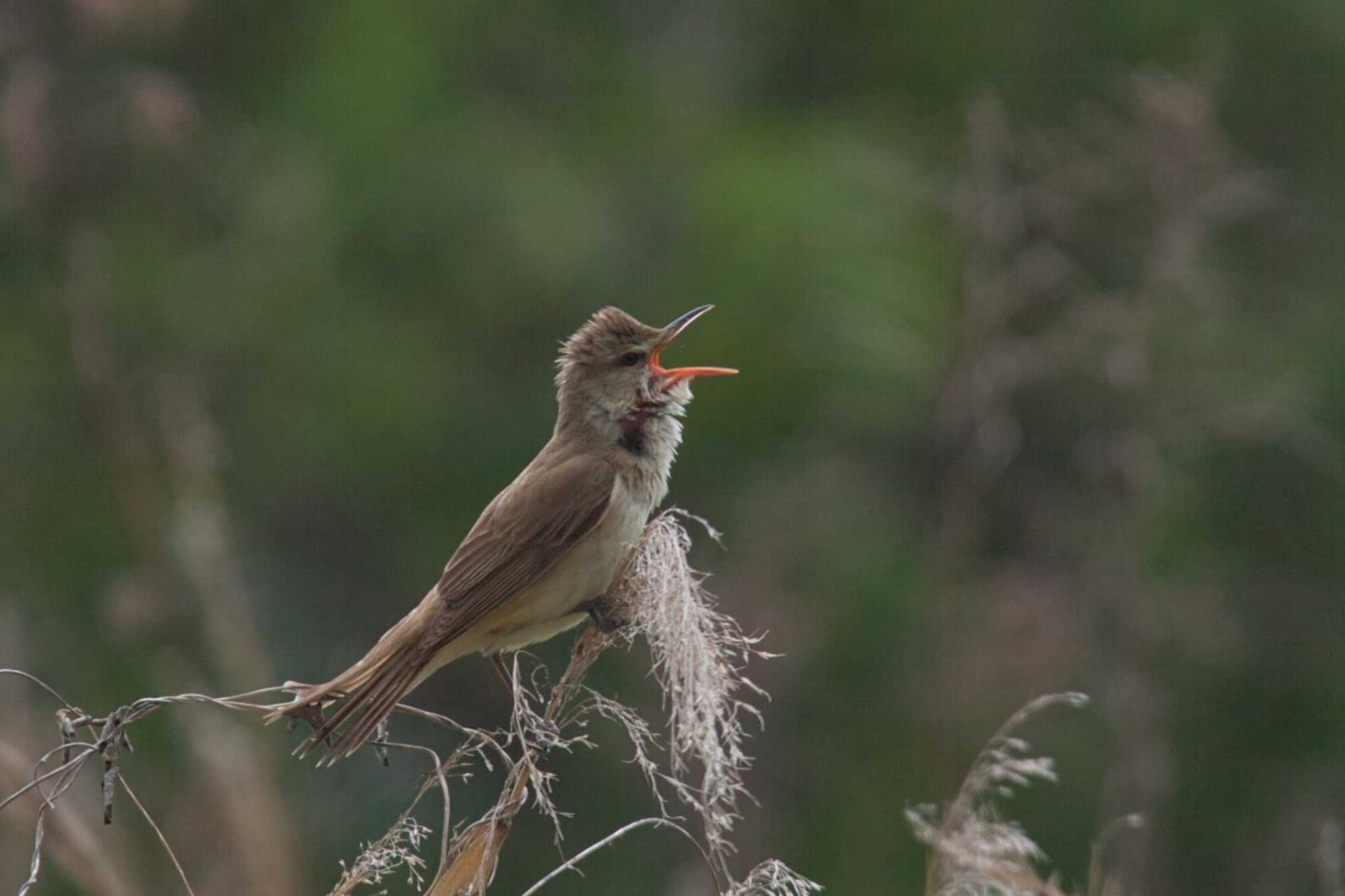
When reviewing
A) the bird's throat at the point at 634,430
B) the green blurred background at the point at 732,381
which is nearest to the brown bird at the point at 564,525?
the bird's throat at the point at 634,430

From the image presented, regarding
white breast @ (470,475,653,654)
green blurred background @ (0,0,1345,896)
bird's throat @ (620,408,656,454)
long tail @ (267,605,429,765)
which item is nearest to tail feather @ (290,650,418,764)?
long tail @ (267,605,429,765)

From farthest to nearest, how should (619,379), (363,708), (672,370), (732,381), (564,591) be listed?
(732,381) → (619,379) → (672,370) → (564,591) → (363,708)

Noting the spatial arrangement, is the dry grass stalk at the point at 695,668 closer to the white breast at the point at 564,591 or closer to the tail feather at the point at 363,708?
the tail feather at the point at 363,708

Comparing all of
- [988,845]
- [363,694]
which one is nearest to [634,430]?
[363,694]

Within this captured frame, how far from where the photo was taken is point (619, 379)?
5.12 metres

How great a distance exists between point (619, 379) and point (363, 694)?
154 centimetres

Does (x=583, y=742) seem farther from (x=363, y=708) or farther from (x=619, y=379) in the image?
(x=619, y=379)

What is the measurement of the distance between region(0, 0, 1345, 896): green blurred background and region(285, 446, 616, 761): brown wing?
2.31m

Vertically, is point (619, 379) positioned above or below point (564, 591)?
above

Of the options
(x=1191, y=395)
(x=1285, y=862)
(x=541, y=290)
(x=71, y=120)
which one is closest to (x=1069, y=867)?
(x=1285, y=862)

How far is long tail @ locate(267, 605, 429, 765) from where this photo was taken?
3535 mm

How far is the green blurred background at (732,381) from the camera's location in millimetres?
7871

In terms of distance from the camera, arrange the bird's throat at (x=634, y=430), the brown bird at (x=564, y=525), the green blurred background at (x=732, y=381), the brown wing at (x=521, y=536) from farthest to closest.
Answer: the green blurred background at (x=732, y=381) → the bird's throat at (x=634, y=430) → the brown wing at (x=521, y=536) → the brown bird at (x=564, y=525)

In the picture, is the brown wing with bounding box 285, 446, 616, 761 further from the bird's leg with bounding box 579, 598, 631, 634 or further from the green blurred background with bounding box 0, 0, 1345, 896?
the green blurred background with bounding box 0, 0, 1345, 896
